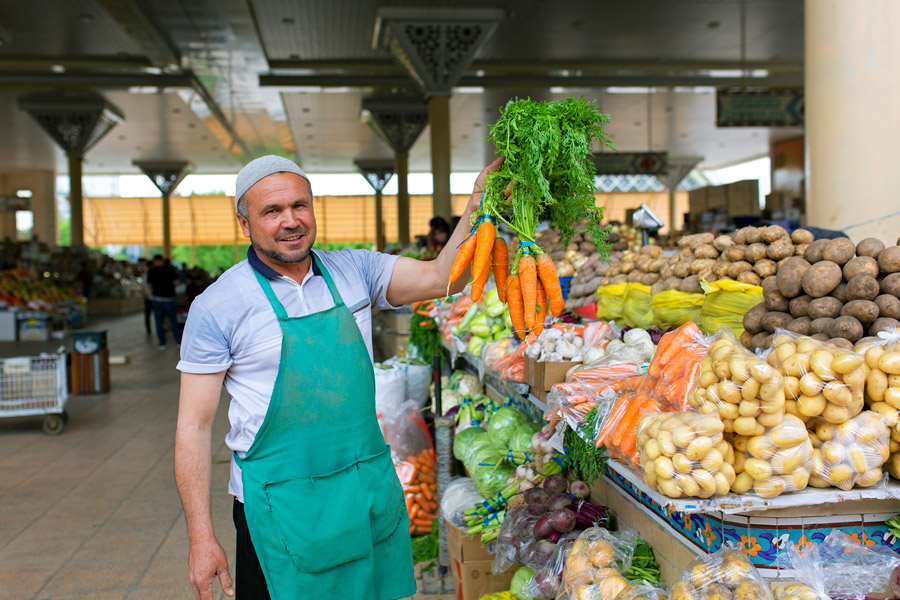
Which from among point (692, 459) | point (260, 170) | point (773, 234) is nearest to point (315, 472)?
point (260, 170)

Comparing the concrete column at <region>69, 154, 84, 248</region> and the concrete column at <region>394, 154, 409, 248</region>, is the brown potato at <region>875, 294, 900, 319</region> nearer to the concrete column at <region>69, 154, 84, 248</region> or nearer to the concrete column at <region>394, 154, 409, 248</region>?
the concrete column at <region>394, 154, 409, 248</region>

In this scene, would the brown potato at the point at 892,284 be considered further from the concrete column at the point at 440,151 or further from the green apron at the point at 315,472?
the concrete column at the point at 440,151

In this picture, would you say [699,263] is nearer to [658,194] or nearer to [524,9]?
[524,9]

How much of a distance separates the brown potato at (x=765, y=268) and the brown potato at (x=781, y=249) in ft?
0.10

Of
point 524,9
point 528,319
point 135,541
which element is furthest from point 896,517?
point 524,9

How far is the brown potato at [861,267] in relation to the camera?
2186mm

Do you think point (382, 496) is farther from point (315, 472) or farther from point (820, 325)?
point (820, 325)

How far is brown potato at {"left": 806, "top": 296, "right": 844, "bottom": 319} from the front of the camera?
2.19 m

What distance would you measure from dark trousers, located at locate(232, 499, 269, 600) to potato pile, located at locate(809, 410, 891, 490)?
59.7 inches

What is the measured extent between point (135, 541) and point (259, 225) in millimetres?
2953

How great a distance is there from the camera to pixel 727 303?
2801 millimetres

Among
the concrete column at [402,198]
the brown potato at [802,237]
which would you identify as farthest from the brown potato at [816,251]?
the concrete column at [402,198]

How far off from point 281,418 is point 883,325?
5.65 feet

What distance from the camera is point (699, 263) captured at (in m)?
3.20
